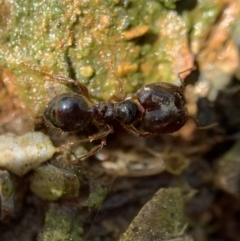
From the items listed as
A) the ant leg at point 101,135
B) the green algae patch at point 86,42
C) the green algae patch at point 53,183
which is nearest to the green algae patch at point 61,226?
the green algae patch at point 53,183

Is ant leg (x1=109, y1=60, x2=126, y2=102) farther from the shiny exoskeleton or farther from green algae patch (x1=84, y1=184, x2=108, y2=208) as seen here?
green algae patch (x1=84, y1=184, x2=108, y2=208)

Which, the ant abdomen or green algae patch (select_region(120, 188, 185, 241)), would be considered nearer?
green algae patch (select_region(120, 188, 185, 241))

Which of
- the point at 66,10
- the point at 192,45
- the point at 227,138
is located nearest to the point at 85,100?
the point at 66,10

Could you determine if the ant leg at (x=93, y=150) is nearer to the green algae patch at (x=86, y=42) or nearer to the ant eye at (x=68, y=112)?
the ant eye at (x=68, y=112)

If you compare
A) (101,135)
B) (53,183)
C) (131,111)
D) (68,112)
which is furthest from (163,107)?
(53,183)

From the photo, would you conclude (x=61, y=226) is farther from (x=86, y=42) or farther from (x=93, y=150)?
(x=86, y=42)

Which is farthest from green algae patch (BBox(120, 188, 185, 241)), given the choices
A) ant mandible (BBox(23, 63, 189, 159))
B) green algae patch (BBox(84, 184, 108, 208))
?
ant mandible (BBox(23, 63, 189, 159))

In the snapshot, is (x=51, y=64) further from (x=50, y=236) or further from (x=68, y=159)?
(x=50, y=236)
